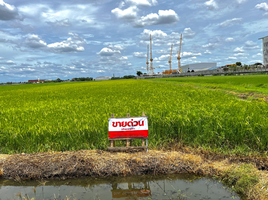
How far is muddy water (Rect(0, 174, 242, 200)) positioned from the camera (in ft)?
14.8

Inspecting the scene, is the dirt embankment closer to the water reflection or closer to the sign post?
the water reflection

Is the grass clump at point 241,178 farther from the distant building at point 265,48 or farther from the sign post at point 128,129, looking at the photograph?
the distant building at point 265,48

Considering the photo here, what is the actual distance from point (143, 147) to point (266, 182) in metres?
3.07

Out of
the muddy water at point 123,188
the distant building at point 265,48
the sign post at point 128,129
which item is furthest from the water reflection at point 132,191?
the distant building at point 265,48

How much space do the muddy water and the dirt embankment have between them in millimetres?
197

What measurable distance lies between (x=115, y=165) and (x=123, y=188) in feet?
2.59

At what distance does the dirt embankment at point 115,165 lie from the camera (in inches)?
215

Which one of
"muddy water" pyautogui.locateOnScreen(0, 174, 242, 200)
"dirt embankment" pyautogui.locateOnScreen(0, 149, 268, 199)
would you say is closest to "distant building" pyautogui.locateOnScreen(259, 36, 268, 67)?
"dirt embankment" pyautogui.locateOnScreen(0, 149, 268, 199)

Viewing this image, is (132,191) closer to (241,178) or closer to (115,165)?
(115,165)

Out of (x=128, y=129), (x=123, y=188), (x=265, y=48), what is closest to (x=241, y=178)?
(x=123, y=188)

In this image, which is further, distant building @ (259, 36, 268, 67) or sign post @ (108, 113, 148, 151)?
distant building @ (259, 36, 268, 67)

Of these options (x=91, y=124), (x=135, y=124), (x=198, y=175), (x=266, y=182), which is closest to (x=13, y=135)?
(x=91, y=124)

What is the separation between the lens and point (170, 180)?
5.14 metres

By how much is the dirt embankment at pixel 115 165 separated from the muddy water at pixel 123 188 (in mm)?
197
